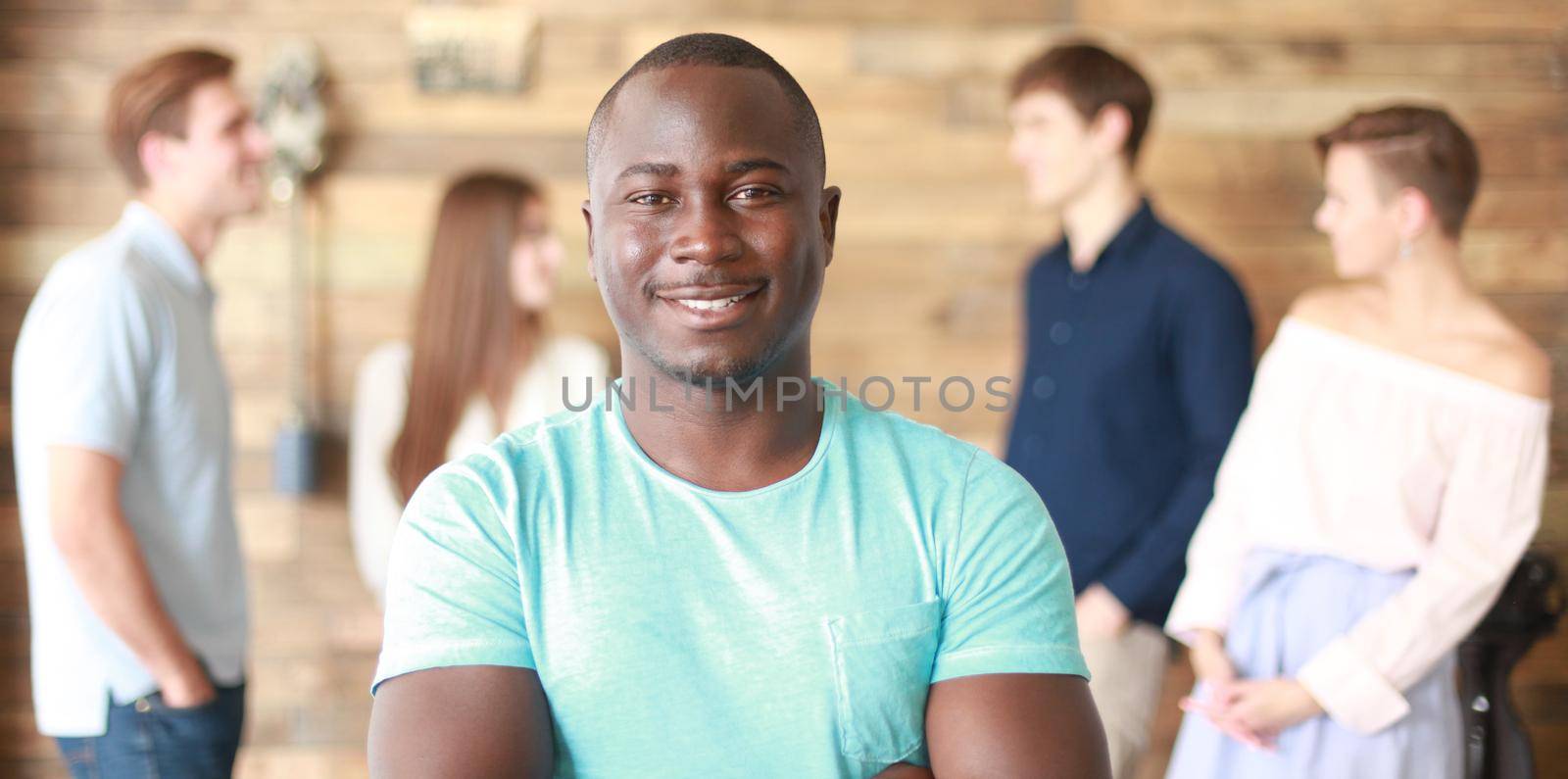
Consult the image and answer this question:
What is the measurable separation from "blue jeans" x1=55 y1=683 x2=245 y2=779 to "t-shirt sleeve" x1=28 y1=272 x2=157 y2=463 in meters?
0.36

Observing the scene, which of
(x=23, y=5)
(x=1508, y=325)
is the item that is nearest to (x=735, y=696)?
(x=1508, y=325)

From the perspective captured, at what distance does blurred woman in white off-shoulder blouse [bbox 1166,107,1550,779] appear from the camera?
187 cm

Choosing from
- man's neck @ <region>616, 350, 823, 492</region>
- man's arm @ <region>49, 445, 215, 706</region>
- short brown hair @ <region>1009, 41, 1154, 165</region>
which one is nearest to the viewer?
man's neck @ <region>616, 350, 823, 492</region>

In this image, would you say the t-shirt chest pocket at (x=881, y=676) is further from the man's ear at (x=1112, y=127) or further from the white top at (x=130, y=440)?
the man's ear at (x=1112, y=127)

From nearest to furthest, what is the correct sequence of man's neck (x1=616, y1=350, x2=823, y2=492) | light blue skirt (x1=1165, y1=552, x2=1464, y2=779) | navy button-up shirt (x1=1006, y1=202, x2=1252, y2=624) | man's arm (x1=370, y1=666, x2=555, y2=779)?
man's arm (x1=370, y1=666, x2=555, y2=779)
man's neck (x1=616, y1=350, x2=823, y2=492)
light blue skirt (x1=1165, y1=552, x2=1464, y2=779)
navy button-up shirt (x1=1006, y1=202, x2=1252, y2=624)

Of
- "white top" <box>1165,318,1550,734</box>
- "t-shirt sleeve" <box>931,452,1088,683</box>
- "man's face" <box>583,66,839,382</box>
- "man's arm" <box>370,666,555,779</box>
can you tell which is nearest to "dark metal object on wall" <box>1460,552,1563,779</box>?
"white top" <box>1165,318,1550,734</box>

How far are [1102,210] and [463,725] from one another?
6.02 ft

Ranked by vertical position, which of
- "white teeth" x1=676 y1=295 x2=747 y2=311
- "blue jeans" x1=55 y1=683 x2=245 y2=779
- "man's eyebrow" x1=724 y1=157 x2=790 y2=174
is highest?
"man's eyebrow" x1=724 y1=157 x2=790 y2=174

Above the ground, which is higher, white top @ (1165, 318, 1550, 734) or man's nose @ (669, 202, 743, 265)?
man's nose @ (669, 202, 743, 265)

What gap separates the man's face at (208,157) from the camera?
213cm

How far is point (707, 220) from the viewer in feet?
3.35

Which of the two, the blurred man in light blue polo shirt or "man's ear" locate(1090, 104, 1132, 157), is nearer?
the blurred man in light blue polo shirt

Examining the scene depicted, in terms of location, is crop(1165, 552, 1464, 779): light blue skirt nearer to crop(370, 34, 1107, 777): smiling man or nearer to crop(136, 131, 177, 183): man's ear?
crop(370, 34, 1107, 777): smiling man

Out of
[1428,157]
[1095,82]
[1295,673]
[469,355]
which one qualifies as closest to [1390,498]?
[1295,673]
